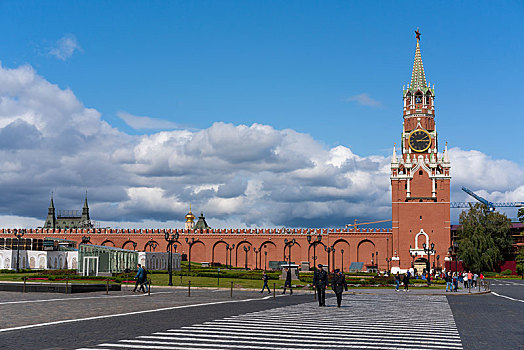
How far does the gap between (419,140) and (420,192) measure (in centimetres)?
800

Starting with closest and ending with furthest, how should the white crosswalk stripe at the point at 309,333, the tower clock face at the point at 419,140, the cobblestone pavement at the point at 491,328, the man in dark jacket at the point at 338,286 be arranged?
the white crosswalk stripe at the point at 309,333 < the cobblestone pavement at the point at 491,328 < the man in dark jacket at the point at 338,286 < the tower clock face at the point at 419,140

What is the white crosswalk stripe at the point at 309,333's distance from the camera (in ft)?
37.0

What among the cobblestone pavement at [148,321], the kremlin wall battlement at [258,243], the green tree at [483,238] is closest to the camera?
the cobblestone pavement at [148,321]

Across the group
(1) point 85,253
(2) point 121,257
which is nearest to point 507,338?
(1) point 85,253

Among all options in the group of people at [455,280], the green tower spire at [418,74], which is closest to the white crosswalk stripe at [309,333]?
the group of people at [455,280]

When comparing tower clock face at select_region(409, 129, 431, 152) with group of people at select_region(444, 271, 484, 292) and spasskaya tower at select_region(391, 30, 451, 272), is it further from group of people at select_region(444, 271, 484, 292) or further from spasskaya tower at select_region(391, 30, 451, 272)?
group of people at select_region(444, 271, 484, 292)

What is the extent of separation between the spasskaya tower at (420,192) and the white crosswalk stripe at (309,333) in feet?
206

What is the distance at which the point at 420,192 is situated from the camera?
8250cm

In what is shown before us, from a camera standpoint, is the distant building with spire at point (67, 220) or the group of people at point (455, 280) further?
the distant building with spire at point (67, 220)

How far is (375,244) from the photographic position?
82.2 metres

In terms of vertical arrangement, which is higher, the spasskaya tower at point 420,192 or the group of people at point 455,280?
the spasskaya tower at point 420,192

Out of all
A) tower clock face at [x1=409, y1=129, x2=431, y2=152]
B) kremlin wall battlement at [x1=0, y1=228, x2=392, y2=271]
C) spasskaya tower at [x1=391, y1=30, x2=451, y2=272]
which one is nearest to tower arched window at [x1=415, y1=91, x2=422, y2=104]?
spasskaya tower at [x1=391, y1=30, x2=451, y2=272]

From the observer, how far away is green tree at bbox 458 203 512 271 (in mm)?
79250

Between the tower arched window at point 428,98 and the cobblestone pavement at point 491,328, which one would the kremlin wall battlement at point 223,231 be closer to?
the tower arched window at point 428,98
